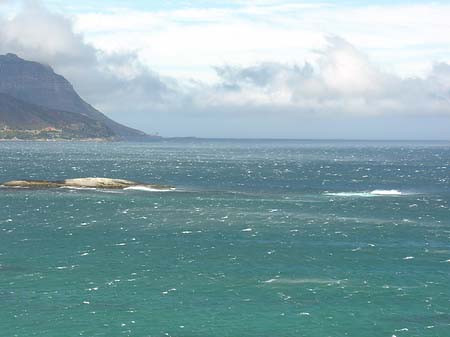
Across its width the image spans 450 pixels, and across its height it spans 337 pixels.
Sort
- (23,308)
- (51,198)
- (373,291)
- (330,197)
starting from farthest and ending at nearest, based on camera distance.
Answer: (330,197)
(51,198)
(373,291)
(23,308)

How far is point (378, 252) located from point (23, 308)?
48238 mm

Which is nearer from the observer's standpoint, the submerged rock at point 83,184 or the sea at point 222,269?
the sea at point 222,269

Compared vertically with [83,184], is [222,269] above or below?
below

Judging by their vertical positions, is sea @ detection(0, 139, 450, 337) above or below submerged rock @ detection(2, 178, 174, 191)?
below

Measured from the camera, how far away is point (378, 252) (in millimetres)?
89062

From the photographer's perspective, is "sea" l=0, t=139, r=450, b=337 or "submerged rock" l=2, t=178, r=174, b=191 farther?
"submerged rock" l=2, t=178, r=174, b=191

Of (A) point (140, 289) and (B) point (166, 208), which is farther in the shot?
(B) point (166, 208)

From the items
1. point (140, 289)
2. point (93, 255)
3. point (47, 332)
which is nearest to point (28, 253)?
point (93, 255)

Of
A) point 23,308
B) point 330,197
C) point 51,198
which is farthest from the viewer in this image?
point 330,197

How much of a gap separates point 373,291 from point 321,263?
43.5 feet

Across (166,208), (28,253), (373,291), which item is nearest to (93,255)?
(28,253)

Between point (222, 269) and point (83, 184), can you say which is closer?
point (222, 269)

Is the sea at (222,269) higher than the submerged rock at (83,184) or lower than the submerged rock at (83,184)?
lower

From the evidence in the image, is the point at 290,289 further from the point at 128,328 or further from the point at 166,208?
the point at 166,208
